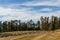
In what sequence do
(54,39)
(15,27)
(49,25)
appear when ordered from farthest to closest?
(15,27) → (49,25) → (54,39)

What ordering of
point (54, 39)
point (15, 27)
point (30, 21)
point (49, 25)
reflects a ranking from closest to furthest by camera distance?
point (54, 39)
point (49, 25)
point (15, 27)
point (30, 21)

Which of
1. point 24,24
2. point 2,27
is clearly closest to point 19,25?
point 24,24

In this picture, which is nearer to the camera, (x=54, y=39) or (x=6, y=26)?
(x=54, y=39)

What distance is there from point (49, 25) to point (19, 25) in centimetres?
3019

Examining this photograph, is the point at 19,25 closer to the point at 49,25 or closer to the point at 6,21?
the point at 6,21

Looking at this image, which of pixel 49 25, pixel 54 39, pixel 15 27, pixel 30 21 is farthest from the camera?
pixel 30 21

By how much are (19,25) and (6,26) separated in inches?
544

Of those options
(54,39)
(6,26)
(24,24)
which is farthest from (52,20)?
(54,39)

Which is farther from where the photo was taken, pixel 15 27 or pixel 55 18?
pixel 15 27

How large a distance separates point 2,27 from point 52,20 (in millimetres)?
44395

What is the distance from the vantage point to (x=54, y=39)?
43375 millimetres

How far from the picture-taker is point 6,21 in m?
162

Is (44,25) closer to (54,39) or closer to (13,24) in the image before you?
(13,24)

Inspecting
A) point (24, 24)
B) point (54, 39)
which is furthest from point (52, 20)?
point (54, 39)
